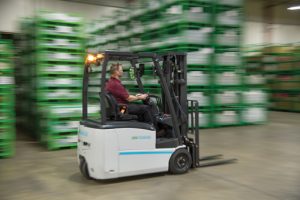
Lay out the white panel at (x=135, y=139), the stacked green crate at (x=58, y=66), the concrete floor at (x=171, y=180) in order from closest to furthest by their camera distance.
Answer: the concrete floor at (x=171, y=180)
the white panel at (x=135, y=139)
the stacked green crate at (x=58, y=66)

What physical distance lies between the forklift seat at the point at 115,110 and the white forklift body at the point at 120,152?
0.86 feet

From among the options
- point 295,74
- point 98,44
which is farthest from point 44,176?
point 295,74

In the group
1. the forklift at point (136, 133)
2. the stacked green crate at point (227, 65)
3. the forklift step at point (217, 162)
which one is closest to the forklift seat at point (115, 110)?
the forklift at point (136, 133)

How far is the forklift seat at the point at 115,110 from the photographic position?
473 cm

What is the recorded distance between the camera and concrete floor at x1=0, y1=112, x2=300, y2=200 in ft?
13.9

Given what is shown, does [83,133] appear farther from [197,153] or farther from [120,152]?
[197,153]

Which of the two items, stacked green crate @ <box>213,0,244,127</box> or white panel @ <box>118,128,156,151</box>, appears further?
stacked green crate @ <box>213,0,244,127</box>

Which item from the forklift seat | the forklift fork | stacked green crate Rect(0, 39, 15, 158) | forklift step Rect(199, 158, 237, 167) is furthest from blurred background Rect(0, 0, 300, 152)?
forklift step Rect(199, 158, 237, 167)

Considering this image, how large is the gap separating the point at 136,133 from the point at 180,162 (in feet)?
3.05

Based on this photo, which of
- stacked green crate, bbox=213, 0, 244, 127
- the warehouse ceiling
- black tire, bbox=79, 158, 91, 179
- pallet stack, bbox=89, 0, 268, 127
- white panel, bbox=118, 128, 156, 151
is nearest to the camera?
white panel, bbox=118, 128, 156, 151

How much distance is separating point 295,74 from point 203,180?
1102cm

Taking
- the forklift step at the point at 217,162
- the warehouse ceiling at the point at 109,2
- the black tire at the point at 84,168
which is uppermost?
the warehouse ceiling at the point at 109,2

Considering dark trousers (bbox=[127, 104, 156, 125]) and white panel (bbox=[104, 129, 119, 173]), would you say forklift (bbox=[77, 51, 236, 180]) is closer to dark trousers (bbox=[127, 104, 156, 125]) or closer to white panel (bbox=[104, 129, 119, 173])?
white panel (bbox=[104, 129, 119, 173])

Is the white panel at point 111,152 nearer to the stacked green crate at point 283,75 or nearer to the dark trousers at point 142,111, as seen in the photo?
the dark trousers at point 142,111
